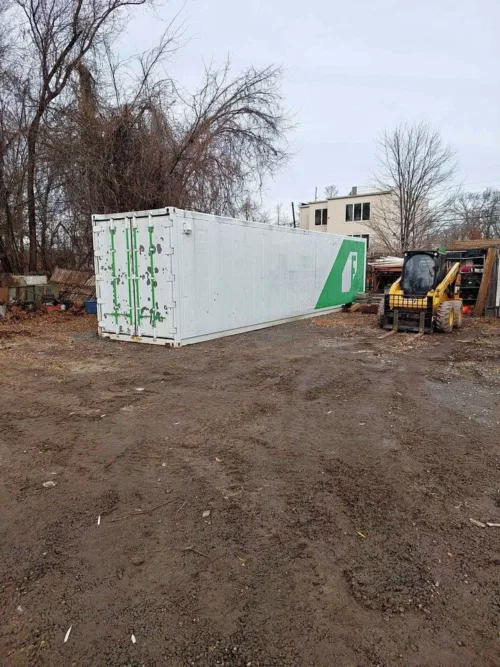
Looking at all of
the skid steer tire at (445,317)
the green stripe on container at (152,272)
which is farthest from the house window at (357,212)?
the green stripe on container at (152,272)

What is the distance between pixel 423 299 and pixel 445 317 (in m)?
0.70

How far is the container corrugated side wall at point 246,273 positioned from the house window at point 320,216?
27.2 metres

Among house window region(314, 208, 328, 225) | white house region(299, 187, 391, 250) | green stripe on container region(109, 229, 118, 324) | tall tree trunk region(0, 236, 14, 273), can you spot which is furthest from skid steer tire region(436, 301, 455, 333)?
house window region(314, 208, 328, 225)

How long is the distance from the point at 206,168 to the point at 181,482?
13.8 m

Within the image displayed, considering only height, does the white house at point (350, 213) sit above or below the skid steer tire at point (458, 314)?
above

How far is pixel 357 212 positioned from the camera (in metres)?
39.2

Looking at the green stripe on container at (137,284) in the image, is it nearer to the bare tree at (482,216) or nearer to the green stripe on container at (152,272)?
the green stripe on container at (152,272)

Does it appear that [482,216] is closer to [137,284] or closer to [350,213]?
[350,213]

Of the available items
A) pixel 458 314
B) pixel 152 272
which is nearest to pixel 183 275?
pixel 152 272

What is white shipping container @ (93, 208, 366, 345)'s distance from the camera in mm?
9336

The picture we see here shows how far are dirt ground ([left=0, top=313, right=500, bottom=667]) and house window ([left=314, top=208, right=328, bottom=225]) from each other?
1494 inches

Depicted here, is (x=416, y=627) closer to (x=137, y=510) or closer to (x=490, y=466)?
(x=137, y=510)

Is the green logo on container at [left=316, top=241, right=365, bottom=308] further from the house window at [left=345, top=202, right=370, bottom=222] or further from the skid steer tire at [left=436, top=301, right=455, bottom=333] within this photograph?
the house window at [left=345, top=202, right=370, bottom=222]

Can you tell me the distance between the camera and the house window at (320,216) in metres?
42.4
